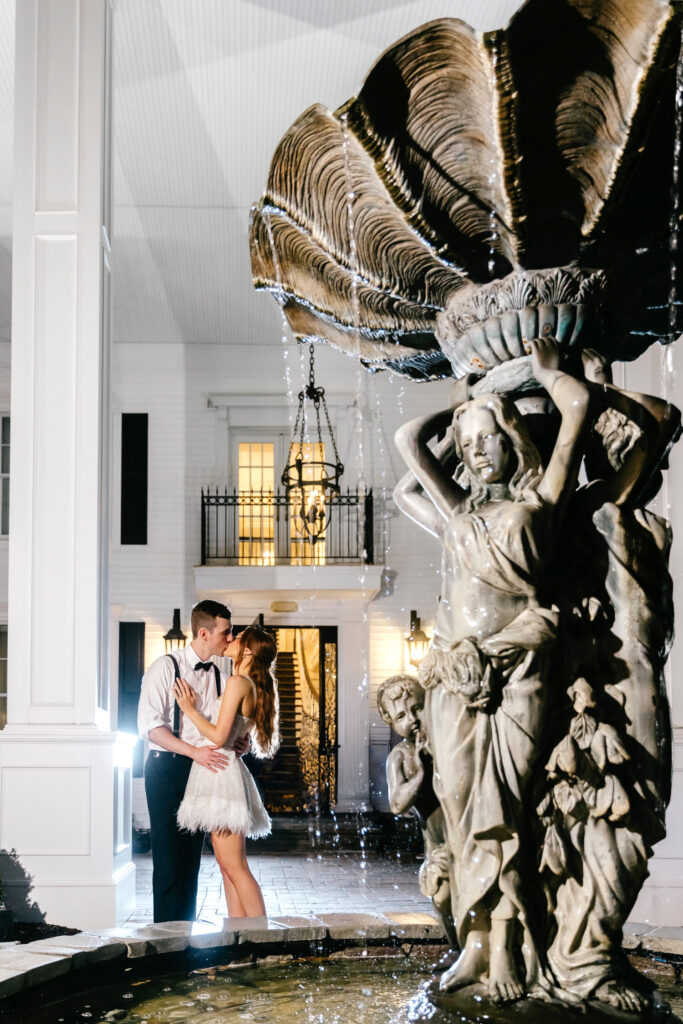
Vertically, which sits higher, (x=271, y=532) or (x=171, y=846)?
(x=271, y=532)

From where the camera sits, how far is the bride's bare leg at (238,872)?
16.8 ft

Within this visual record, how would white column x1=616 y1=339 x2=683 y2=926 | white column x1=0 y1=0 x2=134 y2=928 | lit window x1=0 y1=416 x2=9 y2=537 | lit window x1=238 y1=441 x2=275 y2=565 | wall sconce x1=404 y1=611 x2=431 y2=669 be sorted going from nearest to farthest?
1. white column x1=616 y1=339 x2=683 y2=926
2. white column x1=0 y1=0 x2=134 y2=928
3. wall sconce x1=404 y1=611 x2=431 y2=669
4. lit window x1=0 y1=416 x2=9 y2=537
5. lit window x1=238 y1=441 x2=275 y2=565

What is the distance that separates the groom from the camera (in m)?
5.28

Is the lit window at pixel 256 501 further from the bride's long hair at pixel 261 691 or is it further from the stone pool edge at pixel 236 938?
the stone pool edge at pixel 236 938

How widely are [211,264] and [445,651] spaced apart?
47.1 feet

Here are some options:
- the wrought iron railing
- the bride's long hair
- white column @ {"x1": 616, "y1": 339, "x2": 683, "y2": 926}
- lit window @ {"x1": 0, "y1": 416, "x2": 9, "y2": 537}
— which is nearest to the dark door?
the wrought iron railing

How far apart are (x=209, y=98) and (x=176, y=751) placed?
8853mm

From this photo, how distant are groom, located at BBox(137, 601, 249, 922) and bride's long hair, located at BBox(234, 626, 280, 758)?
0.45 ft

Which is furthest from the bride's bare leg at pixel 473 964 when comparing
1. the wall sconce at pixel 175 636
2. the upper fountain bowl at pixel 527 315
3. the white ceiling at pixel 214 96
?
the wall sconce at pixel 175 636

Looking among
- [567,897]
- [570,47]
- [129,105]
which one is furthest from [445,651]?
[129,105]

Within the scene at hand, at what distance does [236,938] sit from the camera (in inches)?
153

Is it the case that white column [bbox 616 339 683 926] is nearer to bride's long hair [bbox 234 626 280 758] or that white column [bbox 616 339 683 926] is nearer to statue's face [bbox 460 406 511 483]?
bride's long hair [bbox 234 626 280 758]

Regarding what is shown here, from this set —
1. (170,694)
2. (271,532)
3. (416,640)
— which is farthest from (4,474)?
(170,694)

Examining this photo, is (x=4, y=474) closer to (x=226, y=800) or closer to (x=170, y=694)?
(x=170, y=694)
